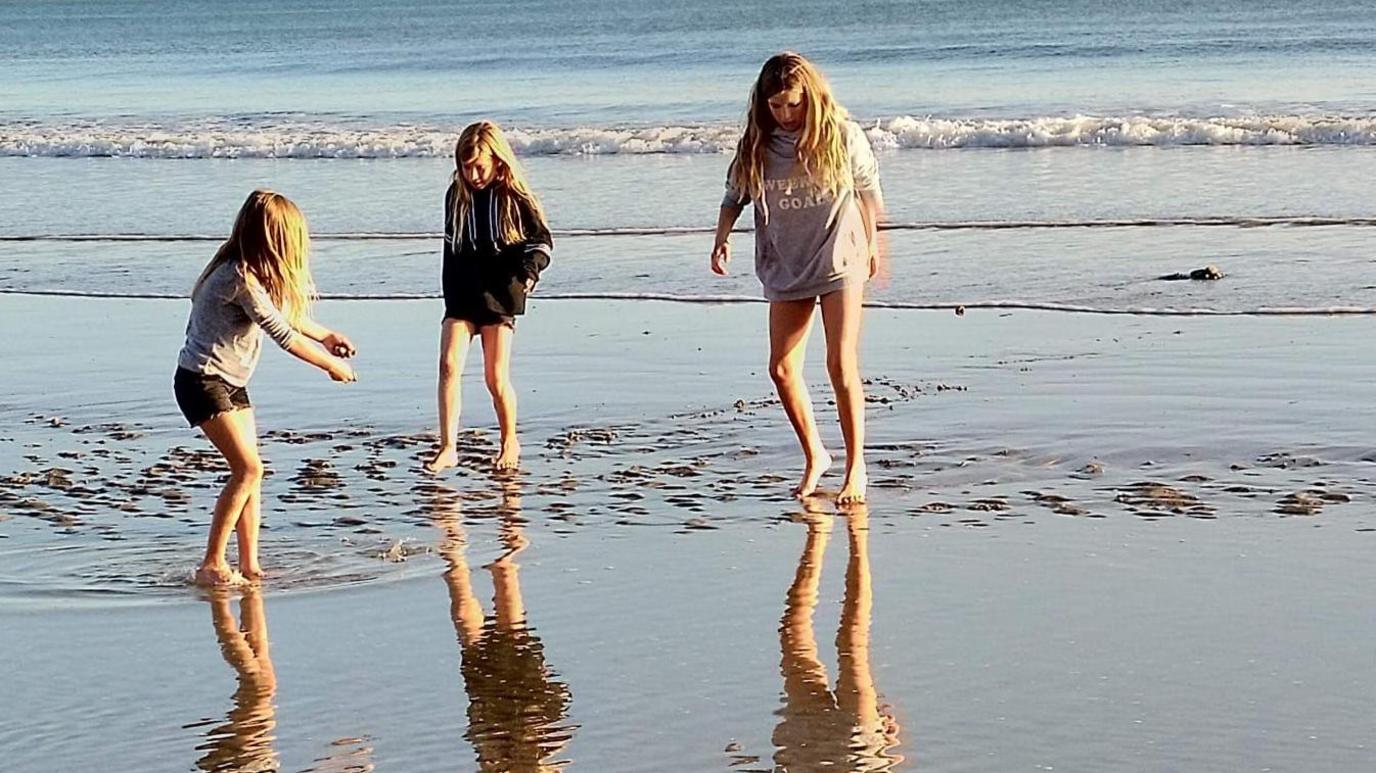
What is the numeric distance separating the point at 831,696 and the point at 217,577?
81.1 inches

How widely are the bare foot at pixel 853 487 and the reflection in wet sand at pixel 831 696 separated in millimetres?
847

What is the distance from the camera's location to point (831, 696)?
15.2 feet

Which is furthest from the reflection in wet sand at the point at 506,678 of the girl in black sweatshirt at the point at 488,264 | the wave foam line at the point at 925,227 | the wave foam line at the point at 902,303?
the wave foam line at the point at 925,227

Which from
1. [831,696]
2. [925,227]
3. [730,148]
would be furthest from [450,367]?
[730,148]

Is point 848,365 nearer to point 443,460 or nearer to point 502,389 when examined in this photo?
point 502,389

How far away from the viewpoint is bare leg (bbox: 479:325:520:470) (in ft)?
25.2

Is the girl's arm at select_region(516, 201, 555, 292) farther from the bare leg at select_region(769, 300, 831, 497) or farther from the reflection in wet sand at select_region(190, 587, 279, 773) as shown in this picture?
the reflection in wet sand at select_region(190, 587, 279, 773)

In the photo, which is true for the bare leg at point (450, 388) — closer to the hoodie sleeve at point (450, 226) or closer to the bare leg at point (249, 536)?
the hoodie sleeve at point (450, 226)

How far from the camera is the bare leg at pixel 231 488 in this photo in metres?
5.85

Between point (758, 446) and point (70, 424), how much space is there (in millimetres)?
2972

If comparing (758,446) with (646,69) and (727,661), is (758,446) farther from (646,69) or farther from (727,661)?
(646,69)

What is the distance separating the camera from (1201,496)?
21.8 ft

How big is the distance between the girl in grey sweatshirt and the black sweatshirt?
41.2 inches

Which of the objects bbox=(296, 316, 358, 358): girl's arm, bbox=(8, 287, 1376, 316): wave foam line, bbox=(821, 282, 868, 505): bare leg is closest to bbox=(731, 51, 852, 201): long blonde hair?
bbox=(821, 282, 868, 505): bare leg
